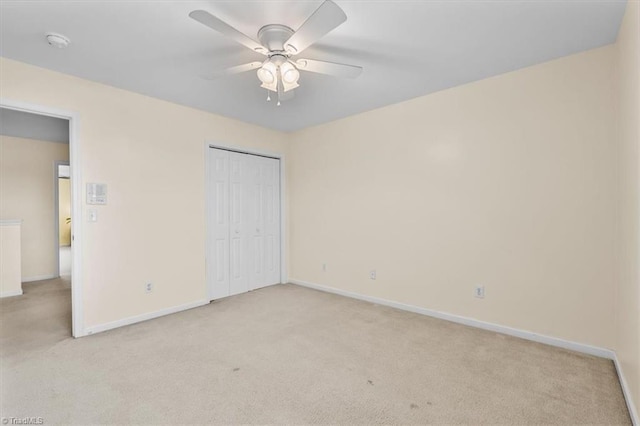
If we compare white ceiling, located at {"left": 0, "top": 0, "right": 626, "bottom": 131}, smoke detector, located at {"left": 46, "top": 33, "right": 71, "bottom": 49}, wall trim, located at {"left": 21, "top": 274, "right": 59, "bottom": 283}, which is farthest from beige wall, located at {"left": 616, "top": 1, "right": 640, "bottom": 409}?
wall trim, located at {"left": 21, "top": 274, "right": 59, "bottom": 283}

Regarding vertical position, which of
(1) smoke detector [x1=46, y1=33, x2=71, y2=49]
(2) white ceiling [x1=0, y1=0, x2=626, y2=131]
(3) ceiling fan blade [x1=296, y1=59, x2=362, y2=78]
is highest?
(2) white ceiling [x1=0, y1=0, x2=626, y2=131]

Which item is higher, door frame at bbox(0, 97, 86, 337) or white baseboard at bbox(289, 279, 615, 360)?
door frame at bbox(0, 97, 86, 337)

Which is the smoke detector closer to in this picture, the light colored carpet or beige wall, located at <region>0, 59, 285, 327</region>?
beige wall, located at <region>0, 59, 285, 327</region>

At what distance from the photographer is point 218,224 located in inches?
163

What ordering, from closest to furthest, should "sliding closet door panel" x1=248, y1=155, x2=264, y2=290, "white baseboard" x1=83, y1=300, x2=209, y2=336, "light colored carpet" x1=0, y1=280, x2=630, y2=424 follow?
1. "light colored carpet" x1=0, y1=280, x2=630, y2=424
2. "white baseboard" x1=83, y1=300, x2=209, y2=336
3. "sliding closet door panel" x1=248, y1=155, x2=264, y2=290

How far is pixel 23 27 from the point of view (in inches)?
82.4

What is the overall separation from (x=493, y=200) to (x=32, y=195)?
706 cm

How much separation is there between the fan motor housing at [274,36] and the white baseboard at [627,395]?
3.00 metres

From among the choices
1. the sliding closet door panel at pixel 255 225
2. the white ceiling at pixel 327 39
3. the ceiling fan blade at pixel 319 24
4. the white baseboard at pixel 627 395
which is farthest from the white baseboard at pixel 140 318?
the white baseboard at pixel 627 395

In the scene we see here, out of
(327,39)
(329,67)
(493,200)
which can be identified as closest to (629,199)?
(493,200)

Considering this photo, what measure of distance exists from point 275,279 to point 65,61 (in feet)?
11.9

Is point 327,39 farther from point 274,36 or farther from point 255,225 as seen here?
point 255,225

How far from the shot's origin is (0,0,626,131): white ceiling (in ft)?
6.24

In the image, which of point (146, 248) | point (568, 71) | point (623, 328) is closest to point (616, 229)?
point (623, 328)
